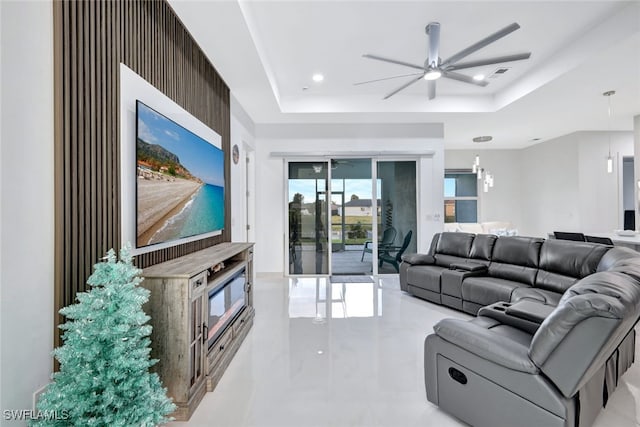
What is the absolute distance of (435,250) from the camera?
4.78 m

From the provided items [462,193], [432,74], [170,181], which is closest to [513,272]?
[432,74]

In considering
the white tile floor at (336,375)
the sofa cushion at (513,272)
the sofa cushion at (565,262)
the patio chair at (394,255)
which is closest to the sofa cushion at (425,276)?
the white tile floor at (336,375)

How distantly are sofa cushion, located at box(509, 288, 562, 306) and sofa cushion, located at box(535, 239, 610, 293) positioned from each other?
13 centimetres

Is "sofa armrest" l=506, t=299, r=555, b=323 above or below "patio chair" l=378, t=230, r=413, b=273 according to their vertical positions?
above

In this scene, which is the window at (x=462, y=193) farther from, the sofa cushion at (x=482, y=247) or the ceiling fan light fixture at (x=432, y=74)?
the ceiling fan light fixture at (x=432, y=74)

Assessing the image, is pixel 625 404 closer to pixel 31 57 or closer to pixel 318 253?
pixel 31 57

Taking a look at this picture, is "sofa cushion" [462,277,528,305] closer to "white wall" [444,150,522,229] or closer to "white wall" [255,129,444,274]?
"white wall" [255,129,444,274]

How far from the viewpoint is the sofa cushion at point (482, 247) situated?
416 centimetres

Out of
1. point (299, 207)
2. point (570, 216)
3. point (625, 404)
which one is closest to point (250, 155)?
point (299, 207)

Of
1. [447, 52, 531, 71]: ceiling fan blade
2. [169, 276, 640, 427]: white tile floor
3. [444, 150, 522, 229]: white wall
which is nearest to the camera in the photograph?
[169, 276, 640, 427]: white tile floor

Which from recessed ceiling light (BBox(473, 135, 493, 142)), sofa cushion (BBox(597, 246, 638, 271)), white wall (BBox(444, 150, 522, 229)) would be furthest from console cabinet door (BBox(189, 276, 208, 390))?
white wall (BBox(444, 150, 522, 229))

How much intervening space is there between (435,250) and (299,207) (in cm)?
266

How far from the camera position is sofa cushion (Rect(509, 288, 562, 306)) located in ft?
A: 9.84

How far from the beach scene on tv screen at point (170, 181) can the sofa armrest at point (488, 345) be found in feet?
6.85
